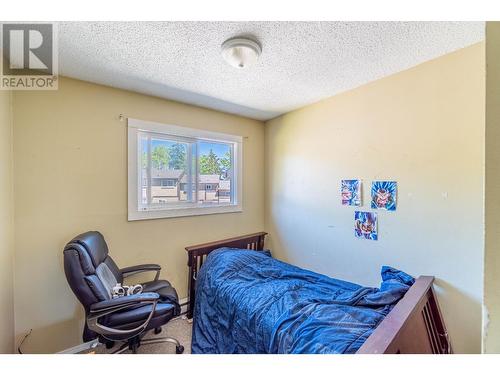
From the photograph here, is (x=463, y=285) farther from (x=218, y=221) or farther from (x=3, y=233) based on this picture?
(x=3, y=233)

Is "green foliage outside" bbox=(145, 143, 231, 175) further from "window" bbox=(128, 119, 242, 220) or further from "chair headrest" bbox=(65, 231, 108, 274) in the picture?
"chair headrest" bbox=(65, 231, 108, 274)

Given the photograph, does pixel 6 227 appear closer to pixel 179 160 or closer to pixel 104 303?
pixel 104 303

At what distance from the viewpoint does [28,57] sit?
1521mm

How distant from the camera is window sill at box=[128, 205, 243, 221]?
2.20 m

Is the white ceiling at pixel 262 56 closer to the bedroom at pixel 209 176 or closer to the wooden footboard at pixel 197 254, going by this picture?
the bedroom at pixel 209 176

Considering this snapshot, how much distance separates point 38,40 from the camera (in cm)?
138

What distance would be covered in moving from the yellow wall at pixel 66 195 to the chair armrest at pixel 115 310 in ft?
2.09

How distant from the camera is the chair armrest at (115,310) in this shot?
1.47 meters

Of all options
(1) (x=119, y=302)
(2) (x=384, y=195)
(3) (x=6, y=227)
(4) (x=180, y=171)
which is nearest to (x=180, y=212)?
(4) (x=180, y=171)

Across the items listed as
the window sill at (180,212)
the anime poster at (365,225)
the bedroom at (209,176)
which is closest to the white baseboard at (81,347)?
the bedroom at (209,176)

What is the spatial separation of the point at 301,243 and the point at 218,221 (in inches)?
42.4

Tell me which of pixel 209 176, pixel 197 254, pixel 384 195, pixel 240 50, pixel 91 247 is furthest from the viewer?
pixel 209 176

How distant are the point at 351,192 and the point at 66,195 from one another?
103 inches

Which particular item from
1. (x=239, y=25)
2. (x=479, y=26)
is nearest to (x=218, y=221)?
(x=239, y=25)
